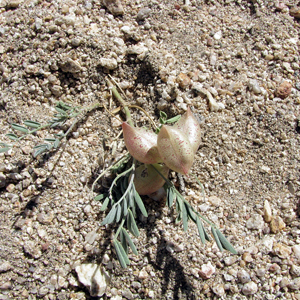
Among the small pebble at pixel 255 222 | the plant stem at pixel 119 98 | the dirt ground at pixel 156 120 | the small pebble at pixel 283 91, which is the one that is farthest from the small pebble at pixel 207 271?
the small pebble at pixel 283 91

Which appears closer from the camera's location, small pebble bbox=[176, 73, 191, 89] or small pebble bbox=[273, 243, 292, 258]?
small pebble bbox=[273, 243, 292, 258]

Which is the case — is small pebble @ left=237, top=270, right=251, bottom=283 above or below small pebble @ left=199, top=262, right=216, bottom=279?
above

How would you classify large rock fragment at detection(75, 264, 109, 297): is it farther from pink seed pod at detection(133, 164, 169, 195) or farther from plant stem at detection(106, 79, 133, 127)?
plant stem at detection(106, 79, 133, 127)

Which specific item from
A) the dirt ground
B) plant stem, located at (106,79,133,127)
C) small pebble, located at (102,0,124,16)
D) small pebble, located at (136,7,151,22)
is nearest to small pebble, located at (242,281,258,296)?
the dirt ground

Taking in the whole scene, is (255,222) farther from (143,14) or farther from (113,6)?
(113,6)

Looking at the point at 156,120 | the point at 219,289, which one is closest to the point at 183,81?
the point at 156,120

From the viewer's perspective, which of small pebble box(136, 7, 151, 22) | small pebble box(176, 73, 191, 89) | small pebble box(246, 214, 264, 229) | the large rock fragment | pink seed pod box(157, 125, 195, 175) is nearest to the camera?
pink seed pod box(157, 125, 195, 175)

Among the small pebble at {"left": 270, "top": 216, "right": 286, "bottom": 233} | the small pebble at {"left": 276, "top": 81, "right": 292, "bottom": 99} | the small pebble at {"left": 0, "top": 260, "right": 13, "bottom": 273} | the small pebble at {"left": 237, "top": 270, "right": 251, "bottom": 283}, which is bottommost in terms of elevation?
the small pebble at {"left": 0, "top": 260, "right": 13, "bottom": 273}

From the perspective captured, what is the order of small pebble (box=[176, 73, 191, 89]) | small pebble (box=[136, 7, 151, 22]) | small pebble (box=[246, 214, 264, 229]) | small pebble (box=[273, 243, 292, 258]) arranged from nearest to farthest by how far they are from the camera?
small pebble (box=[273, 243, 292, 258]) < small pebble (box=[246, 214, 264, 229]) < small pebble (box=[176, 73, 191, 89]) < small pebble (box=[136, 7, 151, 22])
